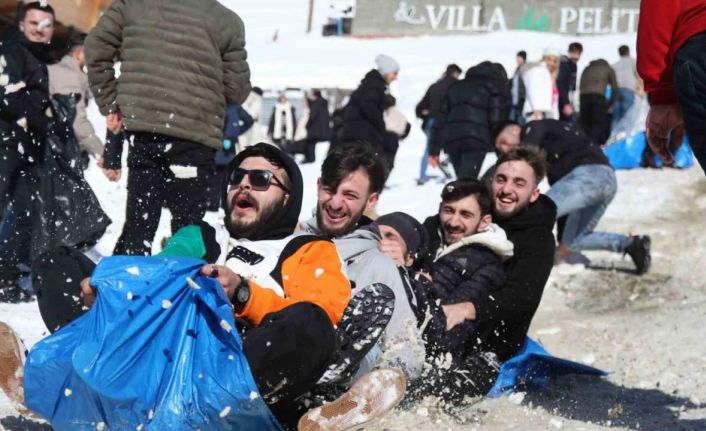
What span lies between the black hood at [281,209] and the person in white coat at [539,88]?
914cm

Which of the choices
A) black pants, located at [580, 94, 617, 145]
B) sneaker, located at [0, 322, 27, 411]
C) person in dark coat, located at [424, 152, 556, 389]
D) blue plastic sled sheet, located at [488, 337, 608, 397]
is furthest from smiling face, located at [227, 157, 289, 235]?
black pants, located at [580, 94, 617, 145]

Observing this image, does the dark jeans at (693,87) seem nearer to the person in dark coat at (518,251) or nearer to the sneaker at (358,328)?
the sneaker at (358,328)

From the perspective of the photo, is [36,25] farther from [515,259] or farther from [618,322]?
[618,322]

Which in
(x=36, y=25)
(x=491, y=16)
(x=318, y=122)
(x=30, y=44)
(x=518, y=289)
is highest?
(x=491, y=16)

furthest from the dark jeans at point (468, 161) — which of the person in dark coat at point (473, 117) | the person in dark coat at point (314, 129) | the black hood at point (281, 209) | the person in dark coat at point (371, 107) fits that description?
the person in dark coat at point (314, 129)

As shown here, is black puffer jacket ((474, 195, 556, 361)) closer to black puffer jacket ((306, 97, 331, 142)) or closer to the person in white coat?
the person in white coat

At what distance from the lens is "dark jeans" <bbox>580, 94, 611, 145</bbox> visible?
14.7 metres

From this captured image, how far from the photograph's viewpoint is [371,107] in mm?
11320

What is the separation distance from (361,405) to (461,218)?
75.1 inches

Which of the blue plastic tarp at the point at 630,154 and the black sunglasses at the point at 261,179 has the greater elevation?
the black sunglasses at the point at 261,179

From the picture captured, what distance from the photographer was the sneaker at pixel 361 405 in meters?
3.27


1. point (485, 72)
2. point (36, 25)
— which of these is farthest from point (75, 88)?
point (485, 72)

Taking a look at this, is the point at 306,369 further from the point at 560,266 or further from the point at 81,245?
the point at 560,266

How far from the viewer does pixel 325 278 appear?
3.41 metres
